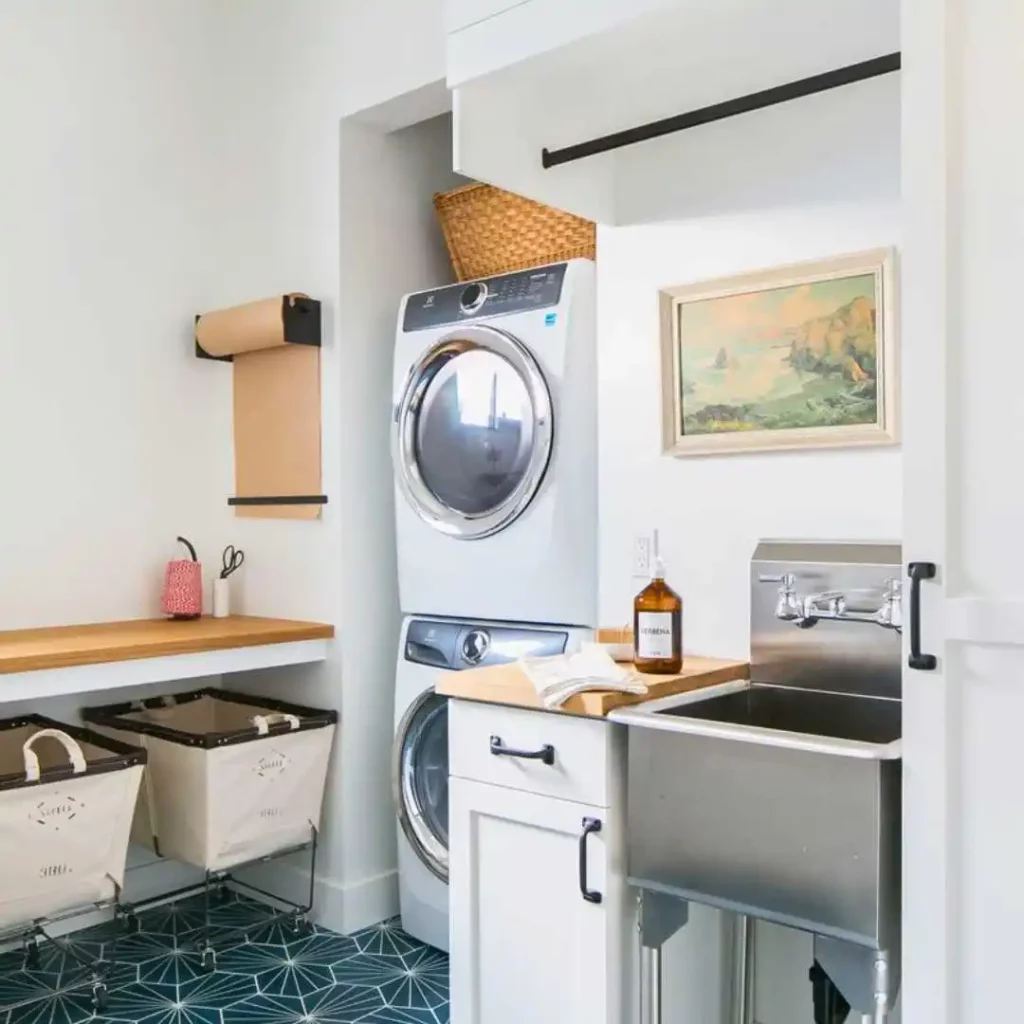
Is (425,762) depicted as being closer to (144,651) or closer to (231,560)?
(144,651)

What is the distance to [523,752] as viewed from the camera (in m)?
1.99

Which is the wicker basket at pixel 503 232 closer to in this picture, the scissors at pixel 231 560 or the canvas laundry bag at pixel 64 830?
the scissors at pixel 231 560

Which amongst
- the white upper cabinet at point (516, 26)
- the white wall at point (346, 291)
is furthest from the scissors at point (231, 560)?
the white upper cabinet at point (516, 26)

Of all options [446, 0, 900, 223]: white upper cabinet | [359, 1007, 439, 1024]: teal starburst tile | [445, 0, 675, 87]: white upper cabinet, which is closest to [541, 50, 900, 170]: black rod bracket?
[446, 0, 900, 223]: white upper cabinet

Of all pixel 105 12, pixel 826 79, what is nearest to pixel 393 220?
pixel 105 12

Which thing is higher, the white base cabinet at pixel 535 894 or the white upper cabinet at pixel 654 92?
the white upper cabinet at pixel 654 92

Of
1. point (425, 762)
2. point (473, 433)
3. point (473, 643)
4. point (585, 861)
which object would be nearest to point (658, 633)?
point (585, 861)

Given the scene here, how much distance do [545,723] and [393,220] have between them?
1.81 m

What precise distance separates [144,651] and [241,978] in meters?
0.88

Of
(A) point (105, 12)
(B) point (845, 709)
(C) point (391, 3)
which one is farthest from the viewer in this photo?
(A) point (105, 12)

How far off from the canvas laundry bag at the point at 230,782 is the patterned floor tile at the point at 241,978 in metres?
0.28

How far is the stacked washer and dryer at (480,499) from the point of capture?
262 centimetres

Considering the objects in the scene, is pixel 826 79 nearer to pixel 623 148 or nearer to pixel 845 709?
pixel 623 148

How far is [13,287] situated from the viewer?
300 cm
